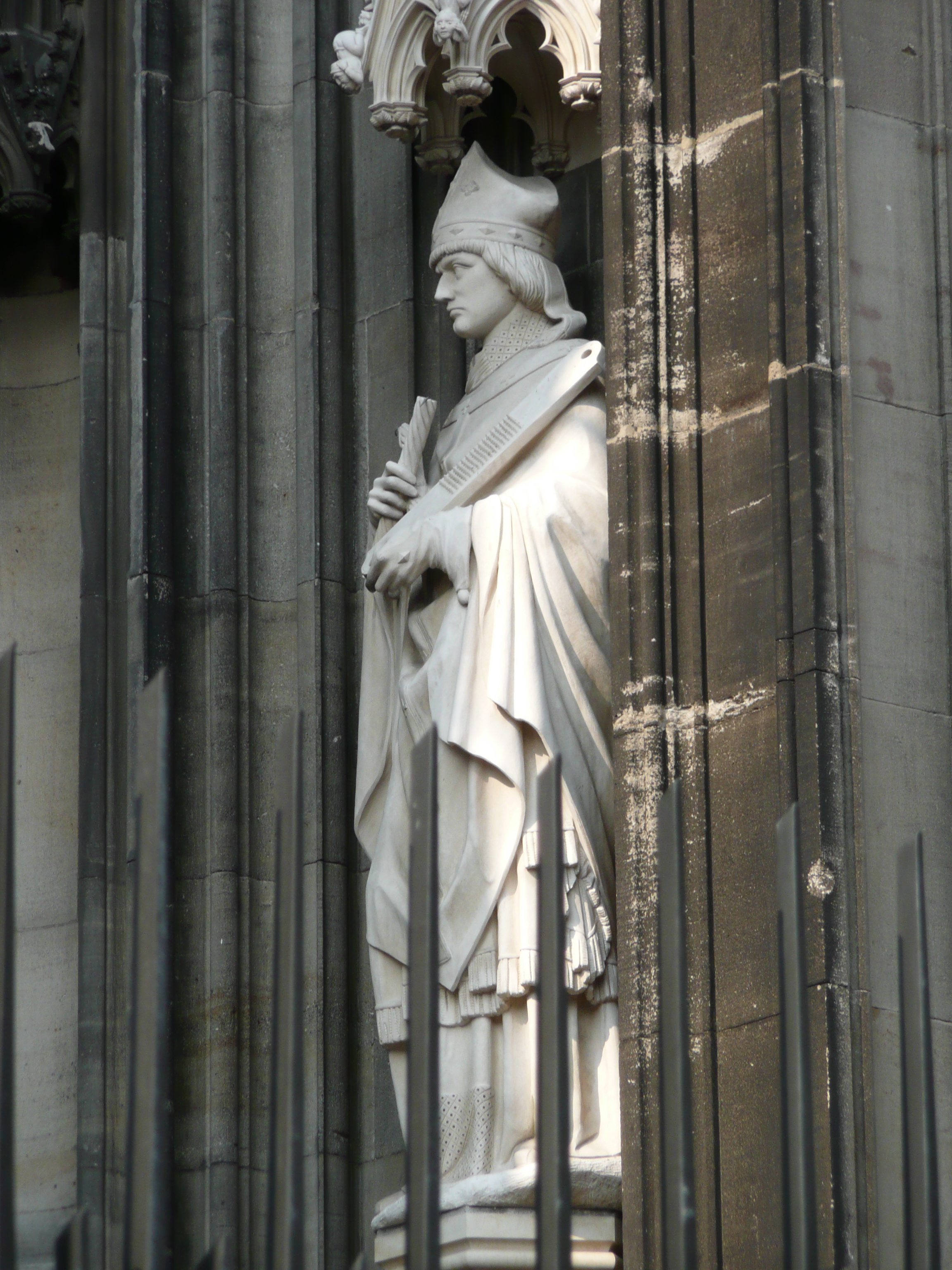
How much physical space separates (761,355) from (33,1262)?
310 cm

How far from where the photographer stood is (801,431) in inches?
204

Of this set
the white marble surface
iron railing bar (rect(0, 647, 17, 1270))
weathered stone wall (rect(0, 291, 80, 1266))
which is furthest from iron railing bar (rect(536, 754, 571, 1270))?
weathered stone wall (rect(0, 291, 80, 1266))

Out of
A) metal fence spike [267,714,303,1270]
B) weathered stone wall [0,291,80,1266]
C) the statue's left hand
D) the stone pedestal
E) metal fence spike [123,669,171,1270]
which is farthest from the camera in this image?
weathered stone wall [0,291,80,1266]

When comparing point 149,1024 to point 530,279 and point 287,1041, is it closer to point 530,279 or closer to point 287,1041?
point 287,1041

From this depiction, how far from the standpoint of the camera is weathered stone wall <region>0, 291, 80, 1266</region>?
22.8ft

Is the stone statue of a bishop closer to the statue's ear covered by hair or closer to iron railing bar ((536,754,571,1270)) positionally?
the statue's ear covered by hair

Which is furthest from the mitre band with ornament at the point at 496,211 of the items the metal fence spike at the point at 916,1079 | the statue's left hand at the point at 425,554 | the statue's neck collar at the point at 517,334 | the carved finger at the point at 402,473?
the metal fence spike at the point at 916,1079

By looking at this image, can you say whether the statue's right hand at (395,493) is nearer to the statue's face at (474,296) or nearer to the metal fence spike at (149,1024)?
the statue's face at (474,296)

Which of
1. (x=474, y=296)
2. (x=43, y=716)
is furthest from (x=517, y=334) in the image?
(x=43, y=716)

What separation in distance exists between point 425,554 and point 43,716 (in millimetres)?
1763

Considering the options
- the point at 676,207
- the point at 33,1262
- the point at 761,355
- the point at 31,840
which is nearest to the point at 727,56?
the point at 676,207

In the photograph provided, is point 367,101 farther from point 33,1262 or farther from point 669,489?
point 33,1262


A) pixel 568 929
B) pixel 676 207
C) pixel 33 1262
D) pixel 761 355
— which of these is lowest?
pixel 33 1262

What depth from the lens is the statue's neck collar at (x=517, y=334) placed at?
628 cm
